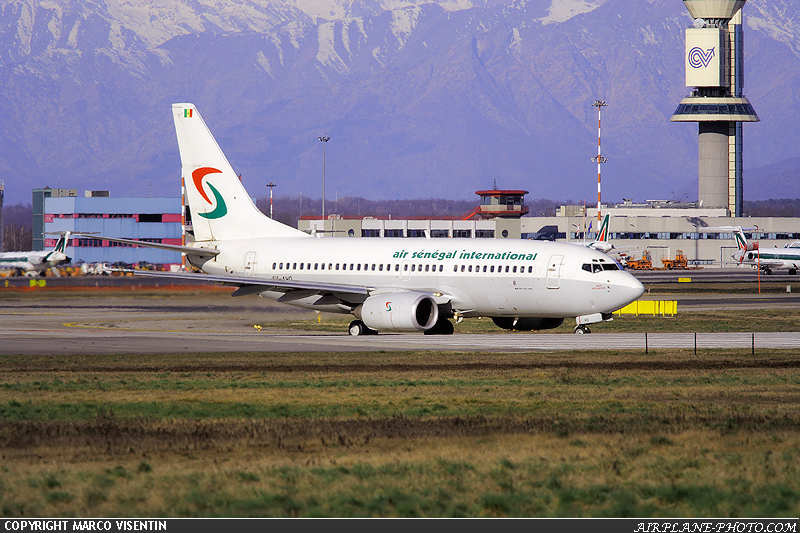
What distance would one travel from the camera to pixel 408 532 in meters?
10.3

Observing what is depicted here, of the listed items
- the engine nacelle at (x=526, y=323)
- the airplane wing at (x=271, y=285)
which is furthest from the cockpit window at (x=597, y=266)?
the airplane wing at (x=271, y=285)

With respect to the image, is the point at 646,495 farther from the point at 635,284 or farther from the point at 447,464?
the point at 635,284

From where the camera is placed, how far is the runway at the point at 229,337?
114 ft

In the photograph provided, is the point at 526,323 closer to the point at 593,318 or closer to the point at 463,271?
the point at 593,318

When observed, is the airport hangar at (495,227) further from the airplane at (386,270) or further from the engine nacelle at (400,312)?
the engine nacelle at (400,312)

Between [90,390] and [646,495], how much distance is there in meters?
14.5

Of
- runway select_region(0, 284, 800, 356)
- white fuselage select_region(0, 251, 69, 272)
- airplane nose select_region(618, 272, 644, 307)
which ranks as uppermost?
white fuselage select_region(0, 251, 69, 272)

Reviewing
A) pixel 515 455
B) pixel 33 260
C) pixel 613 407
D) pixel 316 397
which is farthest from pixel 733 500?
pixel 33 260

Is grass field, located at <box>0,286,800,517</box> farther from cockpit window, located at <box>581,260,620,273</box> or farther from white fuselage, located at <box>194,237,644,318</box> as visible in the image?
cockpit window, located at <box>581,260,620,273</box>

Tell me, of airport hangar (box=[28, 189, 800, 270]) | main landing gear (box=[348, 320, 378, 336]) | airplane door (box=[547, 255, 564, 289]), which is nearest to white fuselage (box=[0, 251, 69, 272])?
airport hangar (box=[28, 189, 800, 270])

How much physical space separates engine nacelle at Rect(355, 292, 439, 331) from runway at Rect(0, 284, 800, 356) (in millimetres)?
663

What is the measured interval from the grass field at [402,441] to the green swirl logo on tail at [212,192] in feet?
66.3

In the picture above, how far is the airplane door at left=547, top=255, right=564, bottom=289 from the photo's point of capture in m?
38.3

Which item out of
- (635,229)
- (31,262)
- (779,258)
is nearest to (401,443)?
(31,262)
